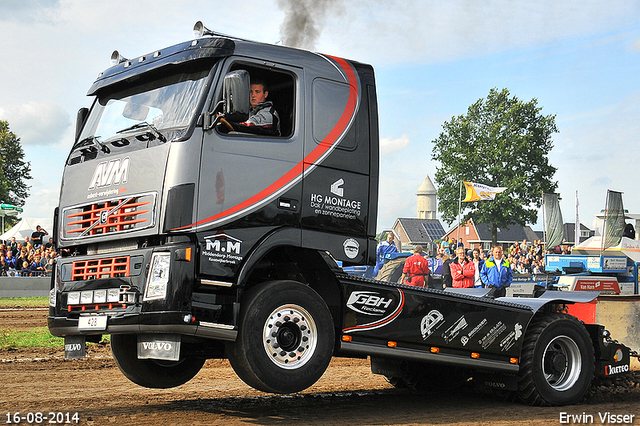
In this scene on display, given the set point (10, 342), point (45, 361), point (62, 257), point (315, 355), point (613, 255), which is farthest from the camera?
point (613, 255)

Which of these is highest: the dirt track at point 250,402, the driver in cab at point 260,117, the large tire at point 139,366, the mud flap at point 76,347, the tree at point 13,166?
the tree at point 13,166

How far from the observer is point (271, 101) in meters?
6.22

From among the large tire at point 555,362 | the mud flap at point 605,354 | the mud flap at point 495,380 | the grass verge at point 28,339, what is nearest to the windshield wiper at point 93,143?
the mud flap at point 495,380

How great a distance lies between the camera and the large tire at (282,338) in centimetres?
557

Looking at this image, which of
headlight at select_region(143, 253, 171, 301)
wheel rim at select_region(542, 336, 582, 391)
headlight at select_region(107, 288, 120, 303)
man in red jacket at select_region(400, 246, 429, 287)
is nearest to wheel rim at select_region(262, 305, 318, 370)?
headlight at select_region(143, 253, 171, 301)

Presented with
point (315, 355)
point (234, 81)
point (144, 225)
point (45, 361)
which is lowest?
point (45, 361)

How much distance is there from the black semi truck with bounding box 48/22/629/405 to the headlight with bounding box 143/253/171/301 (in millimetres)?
13

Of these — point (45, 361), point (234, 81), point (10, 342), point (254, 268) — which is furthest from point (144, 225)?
point (10, 342)

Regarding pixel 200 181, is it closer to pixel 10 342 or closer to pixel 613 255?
pixel 10 342

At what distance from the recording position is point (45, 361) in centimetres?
1011

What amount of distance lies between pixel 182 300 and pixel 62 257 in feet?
5.52

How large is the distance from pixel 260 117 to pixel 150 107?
101 centimetres

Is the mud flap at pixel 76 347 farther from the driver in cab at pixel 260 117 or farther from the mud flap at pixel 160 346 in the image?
the driver in cab at pixel 260 117

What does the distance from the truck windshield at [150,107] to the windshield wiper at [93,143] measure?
0.01 meters
